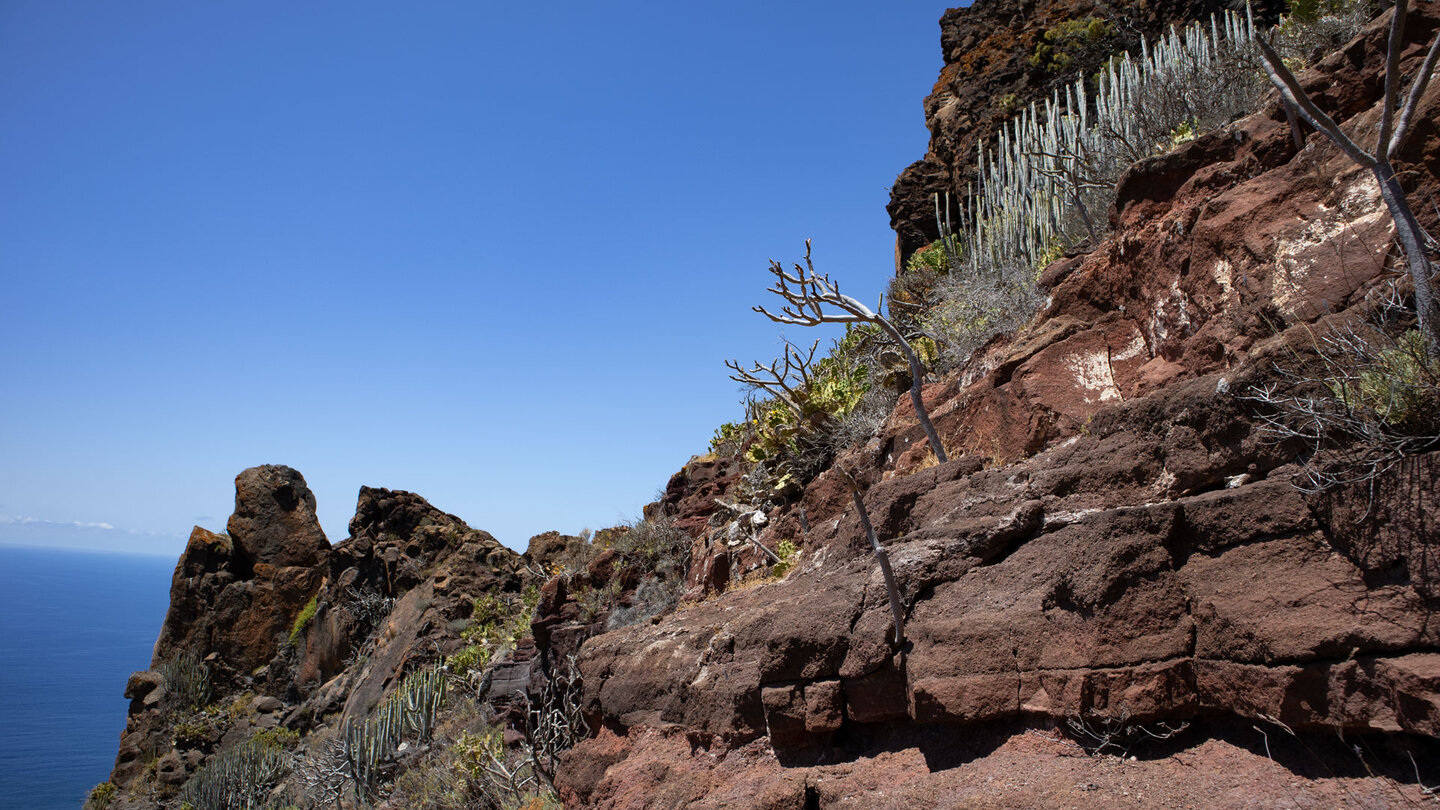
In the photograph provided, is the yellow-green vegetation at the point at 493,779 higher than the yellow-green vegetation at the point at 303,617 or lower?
lower

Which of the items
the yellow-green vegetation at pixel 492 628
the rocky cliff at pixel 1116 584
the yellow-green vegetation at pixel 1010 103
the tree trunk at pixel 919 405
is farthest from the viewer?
the yellow-green vegetation at pixel 1010 103

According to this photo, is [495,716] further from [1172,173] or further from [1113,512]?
[1172,173]

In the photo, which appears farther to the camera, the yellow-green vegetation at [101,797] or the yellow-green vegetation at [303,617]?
the yellow-green vegetation at [303,617]

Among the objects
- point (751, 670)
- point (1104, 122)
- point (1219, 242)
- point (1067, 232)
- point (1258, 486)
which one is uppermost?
point (1104, 122)

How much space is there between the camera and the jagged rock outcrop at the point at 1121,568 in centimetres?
354

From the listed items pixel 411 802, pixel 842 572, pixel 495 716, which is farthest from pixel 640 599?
pixel 842 572

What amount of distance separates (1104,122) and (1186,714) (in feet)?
37.3

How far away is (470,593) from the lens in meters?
17.6

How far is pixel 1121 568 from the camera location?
4.24m

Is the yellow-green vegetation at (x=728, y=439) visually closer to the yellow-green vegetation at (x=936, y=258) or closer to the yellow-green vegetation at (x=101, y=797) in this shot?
the yellow-green vegetation at (x=936, y=258)

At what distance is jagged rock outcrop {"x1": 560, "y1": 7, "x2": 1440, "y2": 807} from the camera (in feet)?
11.6

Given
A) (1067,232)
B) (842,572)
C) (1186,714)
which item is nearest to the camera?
(1186,714)

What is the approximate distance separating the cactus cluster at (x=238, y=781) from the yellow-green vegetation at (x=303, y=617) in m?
5.22

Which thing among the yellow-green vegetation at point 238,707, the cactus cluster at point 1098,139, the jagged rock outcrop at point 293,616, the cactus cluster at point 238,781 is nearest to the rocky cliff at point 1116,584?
the cactus cluster at point 1098,139
